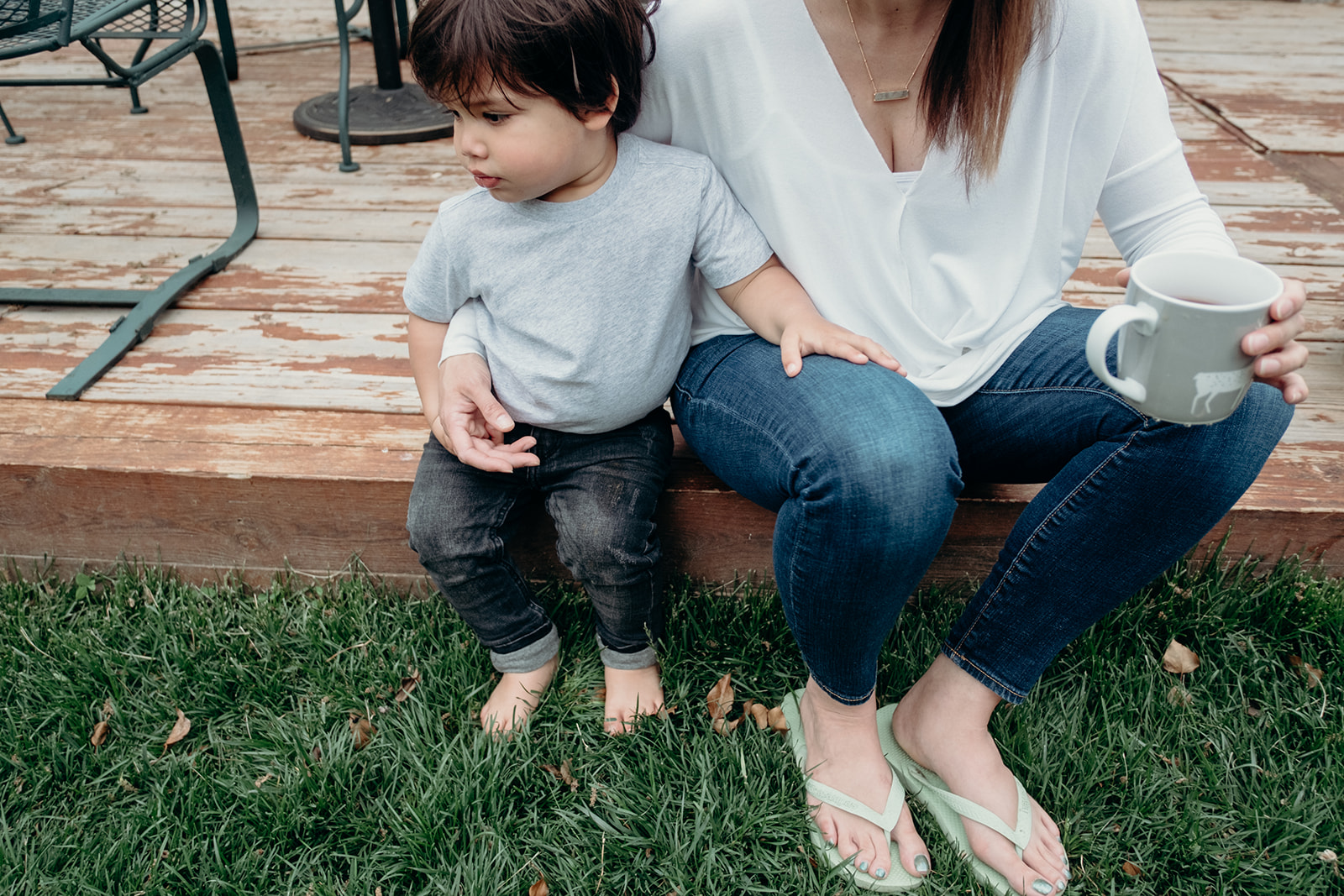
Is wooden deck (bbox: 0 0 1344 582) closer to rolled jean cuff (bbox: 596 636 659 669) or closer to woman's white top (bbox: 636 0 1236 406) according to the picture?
Result: rolled jean cuff (bbox: 596 636 659 669)

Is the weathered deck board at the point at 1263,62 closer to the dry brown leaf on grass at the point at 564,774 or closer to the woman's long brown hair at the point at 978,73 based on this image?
the woman's long brown hair at the point at 978,73

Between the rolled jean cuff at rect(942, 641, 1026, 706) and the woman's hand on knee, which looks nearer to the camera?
the woman's hand on knee

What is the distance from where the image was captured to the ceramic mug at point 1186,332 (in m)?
0.90

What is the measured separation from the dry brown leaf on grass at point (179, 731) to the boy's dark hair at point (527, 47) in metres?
0.94

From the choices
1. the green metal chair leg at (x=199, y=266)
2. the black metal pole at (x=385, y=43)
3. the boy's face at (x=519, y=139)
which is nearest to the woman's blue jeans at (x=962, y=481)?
the boy's face at (x=519, y=139)

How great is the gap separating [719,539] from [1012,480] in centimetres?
45

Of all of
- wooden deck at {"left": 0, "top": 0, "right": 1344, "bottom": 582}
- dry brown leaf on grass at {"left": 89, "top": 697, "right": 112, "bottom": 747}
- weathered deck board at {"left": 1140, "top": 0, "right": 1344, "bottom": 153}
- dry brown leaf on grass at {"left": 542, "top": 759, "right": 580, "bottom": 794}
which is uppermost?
weathered deck board at {"left": 1140, "top": 0, "right": 1344, "bottom": 153}

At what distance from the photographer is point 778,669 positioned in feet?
4.87

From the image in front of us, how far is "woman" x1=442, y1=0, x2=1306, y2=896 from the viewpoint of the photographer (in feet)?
3.75

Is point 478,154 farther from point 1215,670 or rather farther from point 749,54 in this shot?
point 1215,670

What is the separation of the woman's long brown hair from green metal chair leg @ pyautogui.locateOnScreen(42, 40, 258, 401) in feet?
4.85

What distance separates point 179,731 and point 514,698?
48 centimetres

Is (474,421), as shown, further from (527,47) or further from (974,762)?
(974,762)

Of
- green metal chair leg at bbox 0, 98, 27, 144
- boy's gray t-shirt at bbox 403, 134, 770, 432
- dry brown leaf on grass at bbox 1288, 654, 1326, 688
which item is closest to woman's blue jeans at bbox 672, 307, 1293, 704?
boy's gray t-shirt at bbox 403, 134, 770, 432
